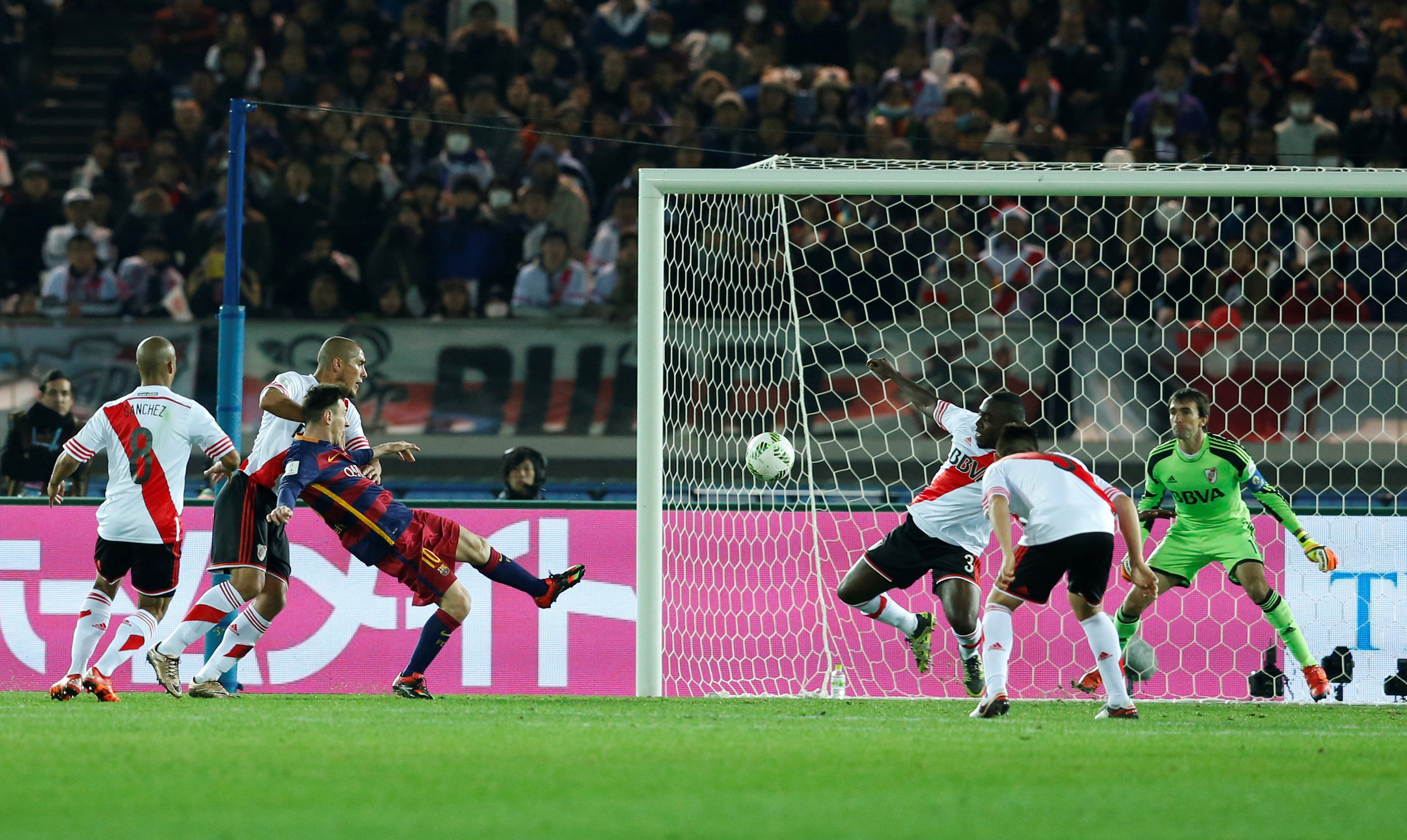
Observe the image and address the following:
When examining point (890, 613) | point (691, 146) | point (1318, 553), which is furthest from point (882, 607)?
point (691, 146)

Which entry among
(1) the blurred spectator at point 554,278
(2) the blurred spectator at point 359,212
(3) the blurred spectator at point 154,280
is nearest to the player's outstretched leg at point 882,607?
(1) the blurred spectator at point 554,278

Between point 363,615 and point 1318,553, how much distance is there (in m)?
5.10

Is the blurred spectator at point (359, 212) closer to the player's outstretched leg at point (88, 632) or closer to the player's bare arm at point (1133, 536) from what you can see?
the player's outstretched leg at point (88, 632)

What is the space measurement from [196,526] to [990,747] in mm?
5174

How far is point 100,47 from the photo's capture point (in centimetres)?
1753

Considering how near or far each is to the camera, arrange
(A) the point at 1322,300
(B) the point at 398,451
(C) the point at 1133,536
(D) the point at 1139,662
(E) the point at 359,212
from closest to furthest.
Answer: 1. (C) the point at 1133,536
2. (B) the point at 398,451
3. (D) the point at 1139,662
4. (A) the point at 1322,300
5. (E) the point at 359,212

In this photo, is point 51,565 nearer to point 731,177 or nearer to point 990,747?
point 731,177

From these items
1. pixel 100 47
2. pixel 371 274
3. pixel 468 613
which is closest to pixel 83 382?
pixel 371 274

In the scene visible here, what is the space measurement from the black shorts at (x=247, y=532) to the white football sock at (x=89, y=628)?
0.53 meters

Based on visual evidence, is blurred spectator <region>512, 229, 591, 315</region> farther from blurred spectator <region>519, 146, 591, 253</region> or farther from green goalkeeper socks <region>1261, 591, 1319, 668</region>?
green goalkeeper socks <region>1261, 591, 1319, 668</region>

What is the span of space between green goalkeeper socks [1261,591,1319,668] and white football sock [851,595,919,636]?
A: 1.83 metres

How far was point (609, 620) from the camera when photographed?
9.41 m

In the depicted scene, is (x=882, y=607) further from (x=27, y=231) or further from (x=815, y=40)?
(x=27, y=231)

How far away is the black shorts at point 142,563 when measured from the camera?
803 centimetres
